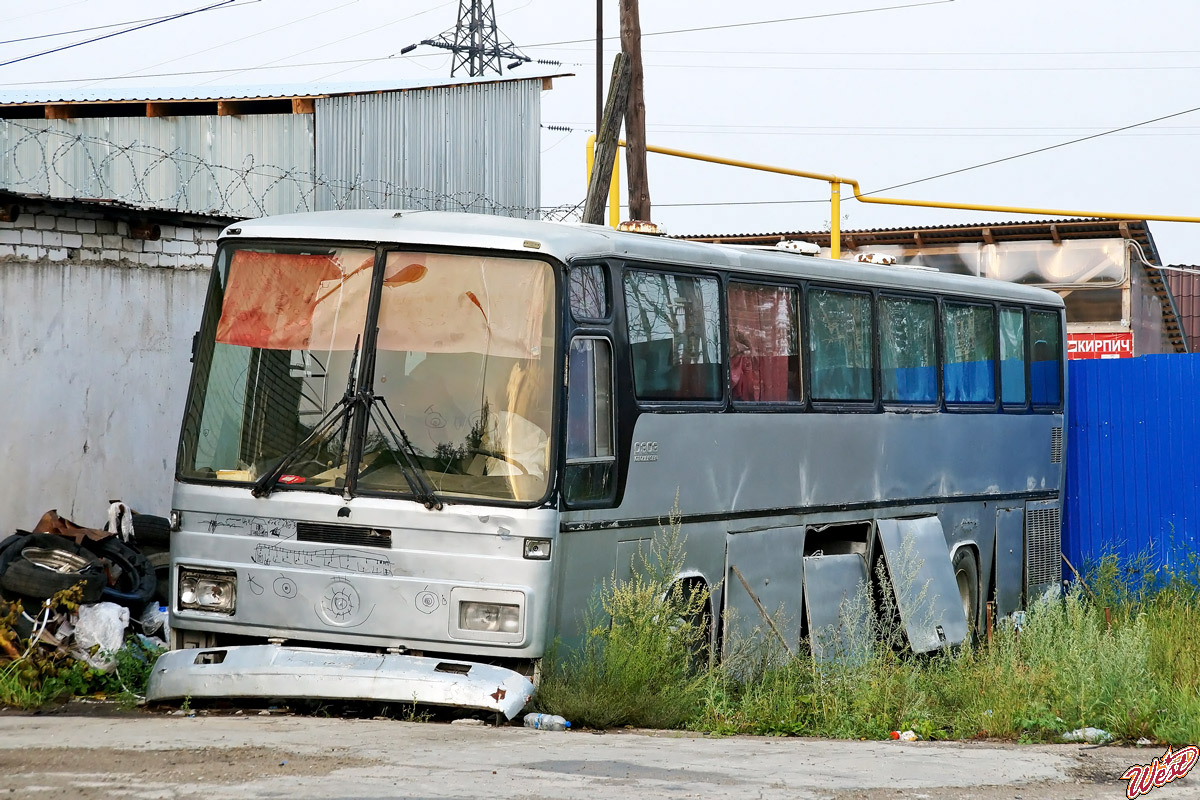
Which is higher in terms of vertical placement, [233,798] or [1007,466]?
[1007,466]

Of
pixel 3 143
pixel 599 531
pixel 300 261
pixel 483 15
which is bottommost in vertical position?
pixel 599 531

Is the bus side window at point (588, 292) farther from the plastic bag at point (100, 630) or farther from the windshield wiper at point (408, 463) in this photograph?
the plastic bag at point (100, 630)

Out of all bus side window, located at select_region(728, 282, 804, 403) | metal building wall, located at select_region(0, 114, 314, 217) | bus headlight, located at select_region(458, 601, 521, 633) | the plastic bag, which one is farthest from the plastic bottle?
metal building wall, located at select_region(0, 114, 314, 217)

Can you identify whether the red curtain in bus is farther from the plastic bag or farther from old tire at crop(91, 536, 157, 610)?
old tire at crop(91, 536, 157, 610)

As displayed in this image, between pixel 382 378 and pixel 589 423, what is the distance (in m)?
1.25

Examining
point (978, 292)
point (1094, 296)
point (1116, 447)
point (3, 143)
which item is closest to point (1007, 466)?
point (978, 292)

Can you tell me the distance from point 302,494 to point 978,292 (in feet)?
25.9

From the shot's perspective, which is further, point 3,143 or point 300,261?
point 3,143

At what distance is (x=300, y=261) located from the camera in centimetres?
848

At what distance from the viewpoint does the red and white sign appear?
103 ft

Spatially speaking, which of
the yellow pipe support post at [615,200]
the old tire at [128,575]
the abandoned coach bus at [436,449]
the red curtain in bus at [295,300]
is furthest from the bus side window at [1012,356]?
the old tire at [128,575]

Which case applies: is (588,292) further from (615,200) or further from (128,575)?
(615,200)

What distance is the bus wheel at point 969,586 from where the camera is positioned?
528 inches

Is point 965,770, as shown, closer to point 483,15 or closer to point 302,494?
point 302,494
